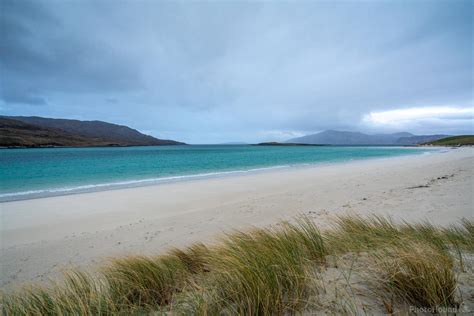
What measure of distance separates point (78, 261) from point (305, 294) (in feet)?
16.6

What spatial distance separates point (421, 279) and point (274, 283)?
1.52 m

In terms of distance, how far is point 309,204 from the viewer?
8.43 meters

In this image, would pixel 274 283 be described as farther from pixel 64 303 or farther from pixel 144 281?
pixel 64 303

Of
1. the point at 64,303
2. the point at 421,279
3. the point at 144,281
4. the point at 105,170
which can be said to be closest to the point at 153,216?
the point at 144,281

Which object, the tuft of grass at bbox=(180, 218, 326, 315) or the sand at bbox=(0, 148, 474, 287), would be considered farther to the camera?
the sand at bbox=(0, 148, 474, 287)

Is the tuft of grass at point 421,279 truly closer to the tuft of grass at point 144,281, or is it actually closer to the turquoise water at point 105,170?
the tuft of grass at point 144,281

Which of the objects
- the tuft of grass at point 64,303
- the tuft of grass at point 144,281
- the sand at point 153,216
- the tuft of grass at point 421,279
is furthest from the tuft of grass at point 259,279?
the sand at point 153,216

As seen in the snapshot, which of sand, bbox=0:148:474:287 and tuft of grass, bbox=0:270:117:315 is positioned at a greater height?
tuft of grass, bbox=0:270:117:315

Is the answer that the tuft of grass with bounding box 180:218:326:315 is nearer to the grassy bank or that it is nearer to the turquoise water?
the grassy bank

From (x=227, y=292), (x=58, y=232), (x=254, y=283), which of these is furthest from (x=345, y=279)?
(x=58, y=232)

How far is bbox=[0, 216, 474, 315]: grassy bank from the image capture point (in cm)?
203

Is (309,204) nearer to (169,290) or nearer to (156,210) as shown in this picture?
(156,210)

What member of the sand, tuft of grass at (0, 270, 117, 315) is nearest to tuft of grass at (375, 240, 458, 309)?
the sand

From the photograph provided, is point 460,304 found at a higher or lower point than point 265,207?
higher
